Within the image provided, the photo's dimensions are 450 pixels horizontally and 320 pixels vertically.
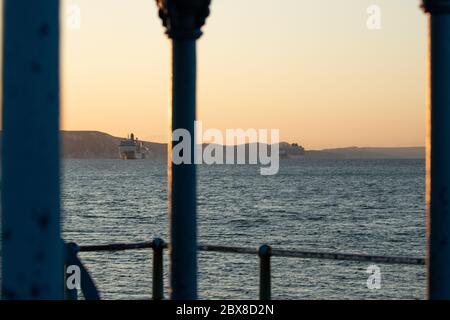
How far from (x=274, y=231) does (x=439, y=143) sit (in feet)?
234

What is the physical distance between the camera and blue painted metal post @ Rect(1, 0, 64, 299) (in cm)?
323

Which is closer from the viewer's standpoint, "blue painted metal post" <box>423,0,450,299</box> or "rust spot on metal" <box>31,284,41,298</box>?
"rust spot on metal" <box>31,284,41,298</box>

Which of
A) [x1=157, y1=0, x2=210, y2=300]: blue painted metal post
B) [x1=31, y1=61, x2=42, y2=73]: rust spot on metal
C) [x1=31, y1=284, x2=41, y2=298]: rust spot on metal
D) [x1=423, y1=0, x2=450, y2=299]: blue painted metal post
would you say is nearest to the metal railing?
[x1=157, y1=0, x2=210, y2=300]: blue painted metal post

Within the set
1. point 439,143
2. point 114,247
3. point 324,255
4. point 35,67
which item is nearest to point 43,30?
point 35,67

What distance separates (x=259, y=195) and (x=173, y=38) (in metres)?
122

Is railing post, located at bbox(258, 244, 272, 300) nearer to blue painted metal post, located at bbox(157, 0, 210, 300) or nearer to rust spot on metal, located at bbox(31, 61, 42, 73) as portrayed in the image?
blue painted metal post, located at bbox(157, 0, 210, 300)

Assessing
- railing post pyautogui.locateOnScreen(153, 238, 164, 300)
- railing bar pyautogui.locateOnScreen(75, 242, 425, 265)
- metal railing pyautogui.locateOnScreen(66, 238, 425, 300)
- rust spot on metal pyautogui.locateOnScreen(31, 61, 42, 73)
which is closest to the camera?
rust spot on metal pyautogui.locateOnScreen(31, 61, 42, 73)

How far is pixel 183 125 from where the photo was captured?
19.7ft

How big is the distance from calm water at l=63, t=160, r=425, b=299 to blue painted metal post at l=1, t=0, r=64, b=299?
33.4 meters

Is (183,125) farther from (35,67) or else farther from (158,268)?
(158,268)

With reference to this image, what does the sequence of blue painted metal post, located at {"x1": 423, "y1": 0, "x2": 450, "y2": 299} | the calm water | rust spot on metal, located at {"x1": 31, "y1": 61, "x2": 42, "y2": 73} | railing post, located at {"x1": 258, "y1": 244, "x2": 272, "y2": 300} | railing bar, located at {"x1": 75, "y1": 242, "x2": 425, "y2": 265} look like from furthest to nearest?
the calm water < railing post, located at {"x1": 258, "y1": 244, "x2": 272, "y2": 300} < railing bar, located at {"x1": 75, "y1": 242, "x2": 425, "y2": 265} < blue painted metal post, located at {"x1": 423, "y1": 0, "x2": 450, "y2": 299} < rust spot on metal, located at {"x1": 31, "y1": 61, "x2": 42, "y2": 73}

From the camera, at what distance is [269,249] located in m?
8.40

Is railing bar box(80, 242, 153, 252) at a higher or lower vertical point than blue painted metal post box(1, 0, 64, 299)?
lower

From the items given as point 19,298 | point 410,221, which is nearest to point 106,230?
point 410,221
